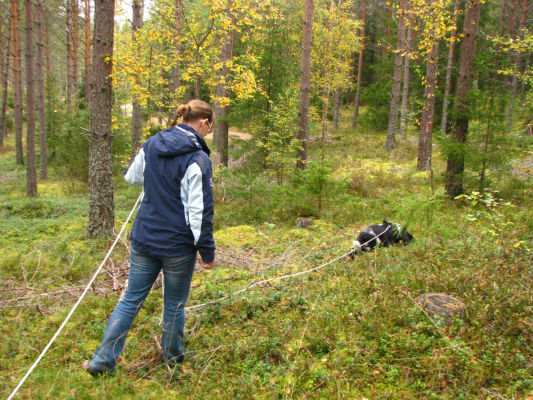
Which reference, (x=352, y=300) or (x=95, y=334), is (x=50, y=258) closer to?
(x=95, y=334)

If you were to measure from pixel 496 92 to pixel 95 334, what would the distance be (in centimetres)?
873

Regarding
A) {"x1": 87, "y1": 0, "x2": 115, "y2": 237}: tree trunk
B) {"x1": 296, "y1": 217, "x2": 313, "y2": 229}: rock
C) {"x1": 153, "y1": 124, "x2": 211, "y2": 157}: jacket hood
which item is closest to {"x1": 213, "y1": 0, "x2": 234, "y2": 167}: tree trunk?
{"x1": 296, "y1": 217, "x2": 313, "y2": 229}: rock

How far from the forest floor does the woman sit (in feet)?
1.50

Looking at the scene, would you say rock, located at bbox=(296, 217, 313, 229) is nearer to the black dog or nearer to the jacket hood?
the black dog

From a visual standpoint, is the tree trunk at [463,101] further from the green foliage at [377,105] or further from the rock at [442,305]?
the green foliage at [377,105]

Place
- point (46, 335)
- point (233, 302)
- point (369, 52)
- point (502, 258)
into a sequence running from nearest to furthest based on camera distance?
point (46, 335), point (233, 302), point (502, 258), point (369, 52)

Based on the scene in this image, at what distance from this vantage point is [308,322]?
3.69 m

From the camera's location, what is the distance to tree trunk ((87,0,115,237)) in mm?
6891

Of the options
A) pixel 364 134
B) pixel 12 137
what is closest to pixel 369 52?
pixel 364 134

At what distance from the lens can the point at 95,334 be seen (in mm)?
3832

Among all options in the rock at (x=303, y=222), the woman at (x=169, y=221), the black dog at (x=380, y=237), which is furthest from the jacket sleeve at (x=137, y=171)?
the rock at (x=303, y=222)

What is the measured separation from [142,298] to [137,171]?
3.53 feet

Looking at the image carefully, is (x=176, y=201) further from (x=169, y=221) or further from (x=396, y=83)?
(x=396, y=83)

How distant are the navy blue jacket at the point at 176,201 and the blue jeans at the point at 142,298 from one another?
0.37ft
